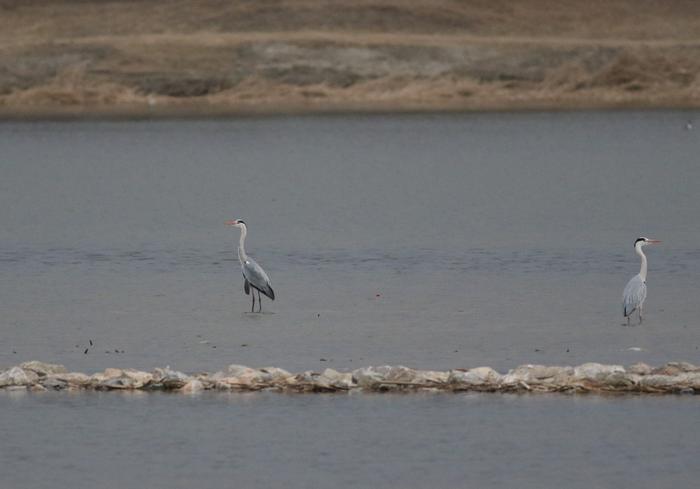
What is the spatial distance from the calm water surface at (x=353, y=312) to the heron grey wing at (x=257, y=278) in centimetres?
26

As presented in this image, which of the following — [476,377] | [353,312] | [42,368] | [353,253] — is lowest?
[353,253]

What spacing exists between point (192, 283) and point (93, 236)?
691 cm

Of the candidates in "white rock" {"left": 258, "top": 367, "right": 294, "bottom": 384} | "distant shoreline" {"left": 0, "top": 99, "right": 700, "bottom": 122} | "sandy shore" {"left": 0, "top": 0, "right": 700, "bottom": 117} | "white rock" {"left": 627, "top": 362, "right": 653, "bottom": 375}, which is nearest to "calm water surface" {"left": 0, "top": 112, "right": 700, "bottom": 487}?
"white rock" {"left": 258, "top": 367, "right": 294, "bottom": 384}

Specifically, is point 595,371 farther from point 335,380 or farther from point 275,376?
point 275,376

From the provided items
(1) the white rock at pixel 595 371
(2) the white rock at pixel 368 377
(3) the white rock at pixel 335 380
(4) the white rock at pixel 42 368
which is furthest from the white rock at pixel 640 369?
(4) the white rock at pixel 42 368

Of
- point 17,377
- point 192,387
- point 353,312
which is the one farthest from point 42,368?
point 353,312

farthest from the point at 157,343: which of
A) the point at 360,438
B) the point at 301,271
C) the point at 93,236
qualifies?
the point at 93,236

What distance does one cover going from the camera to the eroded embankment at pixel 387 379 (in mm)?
13797

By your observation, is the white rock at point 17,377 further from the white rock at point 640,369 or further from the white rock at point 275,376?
the white rock at point 640,369

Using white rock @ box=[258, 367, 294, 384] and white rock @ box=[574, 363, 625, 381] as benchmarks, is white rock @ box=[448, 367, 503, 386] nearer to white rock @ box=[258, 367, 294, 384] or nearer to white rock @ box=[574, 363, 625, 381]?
white rock @ box=[574, 363, 625, 381]

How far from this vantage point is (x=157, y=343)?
53.3 feet

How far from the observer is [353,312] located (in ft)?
59.2

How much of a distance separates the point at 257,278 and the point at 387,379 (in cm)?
446

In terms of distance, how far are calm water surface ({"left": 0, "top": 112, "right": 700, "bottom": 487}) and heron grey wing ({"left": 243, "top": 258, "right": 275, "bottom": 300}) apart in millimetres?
264
